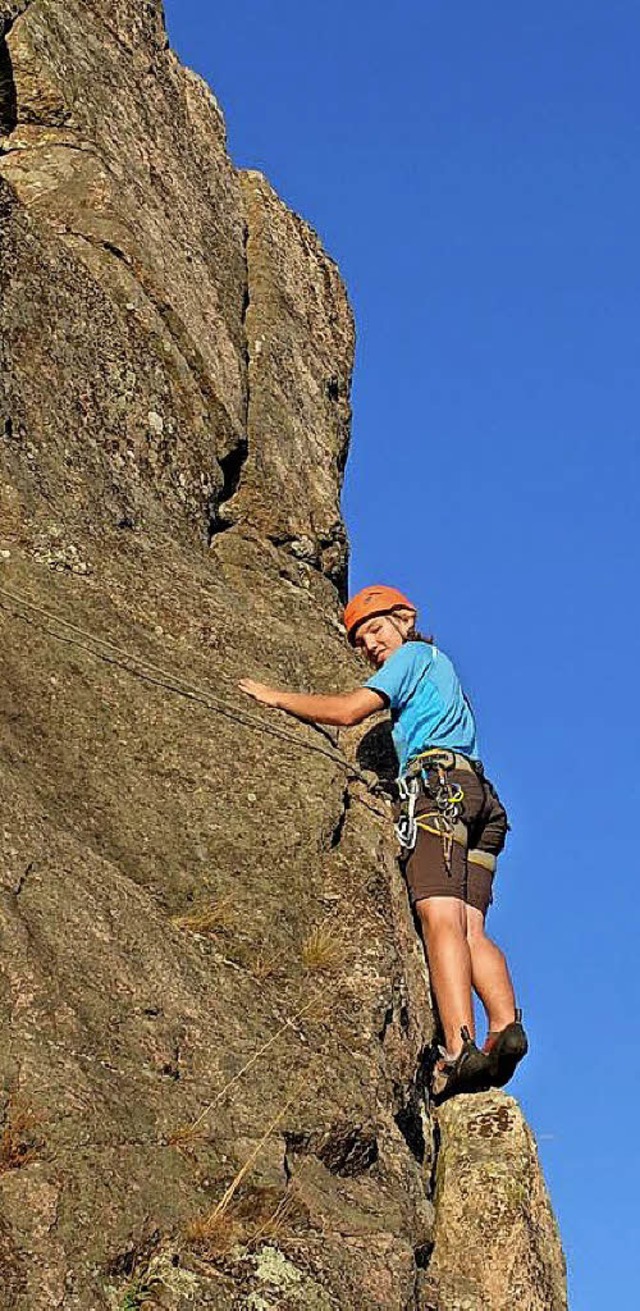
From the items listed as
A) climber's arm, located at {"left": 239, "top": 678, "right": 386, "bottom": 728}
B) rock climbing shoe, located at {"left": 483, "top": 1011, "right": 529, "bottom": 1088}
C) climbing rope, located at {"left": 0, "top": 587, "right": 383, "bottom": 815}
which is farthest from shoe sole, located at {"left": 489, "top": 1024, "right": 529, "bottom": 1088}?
climber's arm, located at {"left": 239, "top": 678, "right": 386, "bottom": 728}

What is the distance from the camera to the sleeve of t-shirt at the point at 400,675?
1377 cm

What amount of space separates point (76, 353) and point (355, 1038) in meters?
6.24

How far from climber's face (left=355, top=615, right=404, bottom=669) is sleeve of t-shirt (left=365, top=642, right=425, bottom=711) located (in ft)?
3.04

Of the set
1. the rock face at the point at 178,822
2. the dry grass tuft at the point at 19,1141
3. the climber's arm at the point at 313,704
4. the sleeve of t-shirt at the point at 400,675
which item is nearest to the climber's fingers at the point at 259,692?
the climber's arm at the point at 313,704

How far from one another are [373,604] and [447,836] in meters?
2.24

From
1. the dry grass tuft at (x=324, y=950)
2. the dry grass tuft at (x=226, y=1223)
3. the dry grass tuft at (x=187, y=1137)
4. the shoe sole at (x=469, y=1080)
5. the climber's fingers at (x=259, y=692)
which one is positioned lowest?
the dry grass tuft at (x=226, y=1223)

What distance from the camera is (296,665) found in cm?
1474

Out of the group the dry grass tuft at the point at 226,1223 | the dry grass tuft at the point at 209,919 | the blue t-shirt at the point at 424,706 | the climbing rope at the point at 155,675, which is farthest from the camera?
the blue t-shirt at the point at 424,706

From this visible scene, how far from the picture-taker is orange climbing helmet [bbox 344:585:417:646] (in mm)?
15055

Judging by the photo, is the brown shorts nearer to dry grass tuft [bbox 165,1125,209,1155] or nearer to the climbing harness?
A: the climbing harness

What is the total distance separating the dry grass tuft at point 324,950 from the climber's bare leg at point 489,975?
1.77m

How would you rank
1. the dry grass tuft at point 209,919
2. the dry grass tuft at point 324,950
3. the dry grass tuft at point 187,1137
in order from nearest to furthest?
the dry grass tuft at point 187,1137 → the dry grass tuft at point 209,919 → the dry grass tuft at point 324,950

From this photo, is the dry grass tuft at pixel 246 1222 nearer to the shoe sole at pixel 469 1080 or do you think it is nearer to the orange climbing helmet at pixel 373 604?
the shoe sole at pixel 469 1080

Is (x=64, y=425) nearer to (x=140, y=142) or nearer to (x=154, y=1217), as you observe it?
(x=140, y=142)
